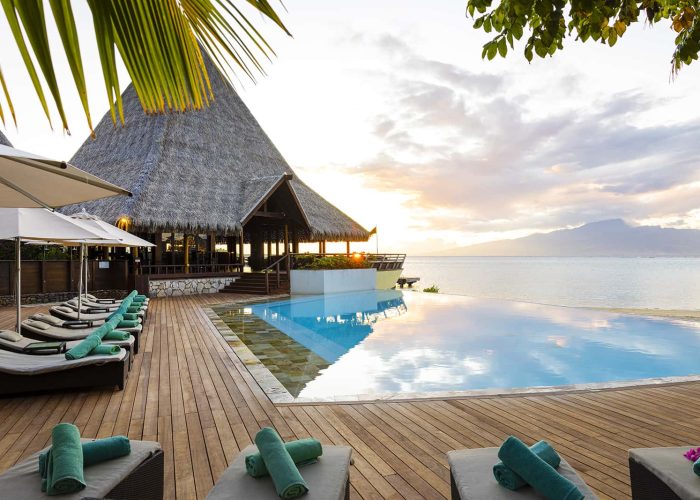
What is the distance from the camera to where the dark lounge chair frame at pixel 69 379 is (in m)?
4.30

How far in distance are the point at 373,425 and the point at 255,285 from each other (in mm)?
13415

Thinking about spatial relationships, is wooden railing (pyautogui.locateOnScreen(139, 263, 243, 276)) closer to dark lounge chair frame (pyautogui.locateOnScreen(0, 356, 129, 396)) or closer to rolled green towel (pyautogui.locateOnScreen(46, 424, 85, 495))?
dark lounge chair frame (pyautogui.locateOnScreen(0, 356, 129, 396))

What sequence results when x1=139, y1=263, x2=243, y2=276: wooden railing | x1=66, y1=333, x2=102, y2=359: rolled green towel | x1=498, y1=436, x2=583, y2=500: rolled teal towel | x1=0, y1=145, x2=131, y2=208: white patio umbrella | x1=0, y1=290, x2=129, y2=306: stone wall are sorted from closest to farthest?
x1=498, y1=436, x2=583, y2=500: rolled teal towel < x1=0, y1=145, x2=131, y2=208: white patio umbrella < x1=66, y1=333, x2=102, y2=359: rolled green towel < x1=0, y1=290, x2=129, y2=306: stone wall < x1=139, y1=263, x2=243, y2=276: wooden railing

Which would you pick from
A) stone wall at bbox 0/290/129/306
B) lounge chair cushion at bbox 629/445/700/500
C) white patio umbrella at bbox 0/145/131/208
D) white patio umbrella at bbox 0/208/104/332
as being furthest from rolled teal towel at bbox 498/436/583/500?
stone wall at bbox 0/290/129/306

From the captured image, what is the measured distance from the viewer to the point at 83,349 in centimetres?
454

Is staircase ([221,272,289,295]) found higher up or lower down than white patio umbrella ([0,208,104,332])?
lower down

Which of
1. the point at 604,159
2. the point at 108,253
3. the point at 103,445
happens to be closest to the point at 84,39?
the point at 103,445

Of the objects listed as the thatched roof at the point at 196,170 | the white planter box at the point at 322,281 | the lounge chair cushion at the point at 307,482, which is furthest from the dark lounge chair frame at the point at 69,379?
the white planter box at the point at 322,281

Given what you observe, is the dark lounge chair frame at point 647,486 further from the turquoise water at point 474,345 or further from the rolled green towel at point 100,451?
the turquoise water at point 474,345

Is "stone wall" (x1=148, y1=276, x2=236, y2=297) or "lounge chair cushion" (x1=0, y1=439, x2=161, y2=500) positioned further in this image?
"stone wall" (x1=148, y1=276, x2=236, y2=297)

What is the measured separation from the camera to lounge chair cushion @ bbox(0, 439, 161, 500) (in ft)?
5.81

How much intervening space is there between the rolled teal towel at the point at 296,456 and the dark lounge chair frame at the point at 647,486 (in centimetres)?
144

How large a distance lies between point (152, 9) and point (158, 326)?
865 cm

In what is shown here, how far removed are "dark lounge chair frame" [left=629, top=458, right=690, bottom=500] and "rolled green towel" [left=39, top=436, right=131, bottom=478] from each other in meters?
2.31
